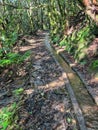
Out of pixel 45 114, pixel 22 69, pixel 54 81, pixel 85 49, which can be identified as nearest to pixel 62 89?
pixel 54 81

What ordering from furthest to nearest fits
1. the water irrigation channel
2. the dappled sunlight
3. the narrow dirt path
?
the dappled sunlight, the water irrigation channel, the narrow dirt path

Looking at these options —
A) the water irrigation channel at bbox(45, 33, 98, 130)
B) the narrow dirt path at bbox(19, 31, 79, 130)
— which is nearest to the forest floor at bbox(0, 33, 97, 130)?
the narrow dirt path at bbox(19, 31, 79, 130)

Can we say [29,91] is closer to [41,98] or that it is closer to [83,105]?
[41,98]

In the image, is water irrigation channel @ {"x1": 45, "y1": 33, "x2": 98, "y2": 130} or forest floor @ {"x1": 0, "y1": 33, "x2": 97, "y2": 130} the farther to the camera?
water irrigation channel @ {"x1": 45, "y1": 33, "x2": 98, "y2": 130}

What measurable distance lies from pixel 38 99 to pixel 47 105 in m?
0.58

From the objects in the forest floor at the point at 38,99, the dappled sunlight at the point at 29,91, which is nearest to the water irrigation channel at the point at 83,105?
the forest floor at the point at 38,99

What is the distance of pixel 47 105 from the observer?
873cm

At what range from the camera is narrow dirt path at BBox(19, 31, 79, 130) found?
295 inches

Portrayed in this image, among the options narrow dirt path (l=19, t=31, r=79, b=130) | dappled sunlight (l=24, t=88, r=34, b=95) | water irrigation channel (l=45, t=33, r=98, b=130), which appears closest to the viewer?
narrow dirt path (l=19, t=31, r=79, b=130)

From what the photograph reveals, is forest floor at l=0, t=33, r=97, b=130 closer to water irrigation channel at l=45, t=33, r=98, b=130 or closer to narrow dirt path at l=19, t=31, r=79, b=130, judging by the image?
narrow dirt path at l=19, t=31, r=79, b=130

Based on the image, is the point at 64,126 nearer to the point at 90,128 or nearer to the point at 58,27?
the point at 90,128

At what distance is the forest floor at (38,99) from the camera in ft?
24.9

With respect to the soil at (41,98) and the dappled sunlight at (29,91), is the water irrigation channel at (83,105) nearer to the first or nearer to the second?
the soil at (41,98)

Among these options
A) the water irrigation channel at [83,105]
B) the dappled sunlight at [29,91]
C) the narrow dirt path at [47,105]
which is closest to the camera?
the narrow dirt path at [47,105]
